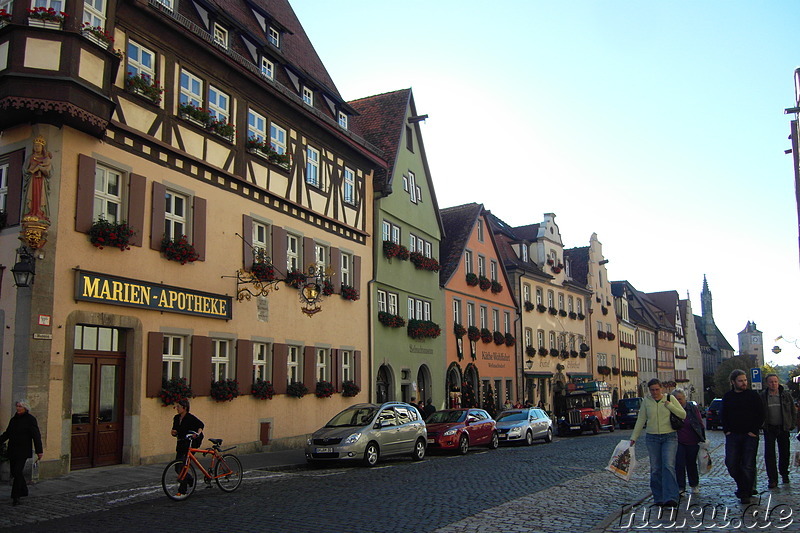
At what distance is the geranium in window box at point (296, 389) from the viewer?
23.6 metres

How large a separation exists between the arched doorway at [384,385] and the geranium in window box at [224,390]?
10.8m

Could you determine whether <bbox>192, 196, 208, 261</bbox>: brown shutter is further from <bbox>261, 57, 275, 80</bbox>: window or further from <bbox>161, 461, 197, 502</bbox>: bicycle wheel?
<bbox>161, 461, 197, 502</bbox>: bicycle wheel

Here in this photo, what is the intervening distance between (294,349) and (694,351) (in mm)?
98870

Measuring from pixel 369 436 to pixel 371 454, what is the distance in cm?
44

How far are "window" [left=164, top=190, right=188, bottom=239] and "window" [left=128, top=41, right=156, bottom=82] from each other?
2842 millimetres

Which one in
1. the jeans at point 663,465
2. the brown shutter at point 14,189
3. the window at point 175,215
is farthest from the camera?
the window at point 175,215

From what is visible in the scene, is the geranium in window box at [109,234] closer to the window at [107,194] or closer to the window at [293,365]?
the window at [107,194]

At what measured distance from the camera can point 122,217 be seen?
17.5 metres

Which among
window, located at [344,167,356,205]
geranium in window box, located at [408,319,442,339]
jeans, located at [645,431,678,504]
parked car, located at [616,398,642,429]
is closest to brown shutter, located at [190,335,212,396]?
window, located at [344,167,356,205]

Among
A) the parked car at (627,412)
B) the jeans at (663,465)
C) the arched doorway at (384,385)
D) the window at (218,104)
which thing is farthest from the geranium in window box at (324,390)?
the parked car at (627,412)

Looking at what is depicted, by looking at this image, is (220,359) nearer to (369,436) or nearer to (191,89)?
(369,436)

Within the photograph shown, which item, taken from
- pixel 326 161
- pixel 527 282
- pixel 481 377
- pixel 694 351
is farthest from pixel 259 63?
pixel 694 351

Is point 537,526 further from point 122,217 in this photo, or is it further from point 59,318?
point 122,217

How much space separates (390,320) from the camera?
3055 centimetres
